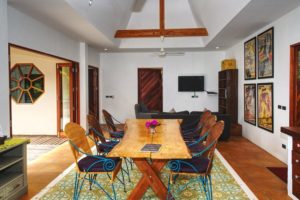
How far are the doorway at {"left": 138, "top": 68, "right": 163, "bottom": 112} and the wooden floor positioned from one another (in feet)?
12.5

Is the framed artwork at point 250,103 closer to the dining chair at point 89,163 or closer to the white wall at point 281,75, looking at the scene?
the white wall at point 281,75

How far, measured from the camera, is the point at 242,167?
414cm

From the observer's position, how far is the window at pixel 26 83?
273 inches

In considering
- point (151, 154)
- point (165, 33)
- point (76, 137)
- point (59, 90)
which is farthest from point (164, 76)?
point (151, 154)

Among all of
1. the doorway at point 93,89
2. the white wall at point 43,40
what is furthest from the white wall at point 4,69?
the doorway at point 93,89

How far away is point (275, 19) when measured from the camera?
15.2 ft

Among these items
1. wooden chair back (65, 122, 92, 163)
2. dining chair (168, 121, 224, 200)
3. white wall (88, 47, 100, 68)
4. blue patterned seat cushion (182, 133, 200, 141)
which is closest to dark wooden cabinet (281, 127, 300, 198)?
dining chair (168, 121, 224, 200)

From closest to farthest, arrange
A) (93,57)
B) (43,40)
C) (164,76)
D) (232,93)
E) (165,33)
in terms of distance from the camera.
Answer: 1. (43,40)
2. (165,33)
3. (232,93)
4. (93,57)
5. (164,76)

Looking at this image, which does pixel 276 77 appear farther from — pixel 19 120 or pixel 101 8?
pixel 19 120

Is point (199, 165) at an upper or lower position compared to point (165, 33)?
lower

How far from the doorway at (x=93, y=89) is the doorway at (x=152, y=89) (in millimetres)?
1604

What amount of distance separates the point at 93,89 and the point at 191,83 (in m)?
3.42

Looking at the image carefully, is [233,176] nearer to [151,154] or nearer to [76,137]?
[151,154]

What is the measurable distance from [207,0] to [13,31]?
3.89 m
